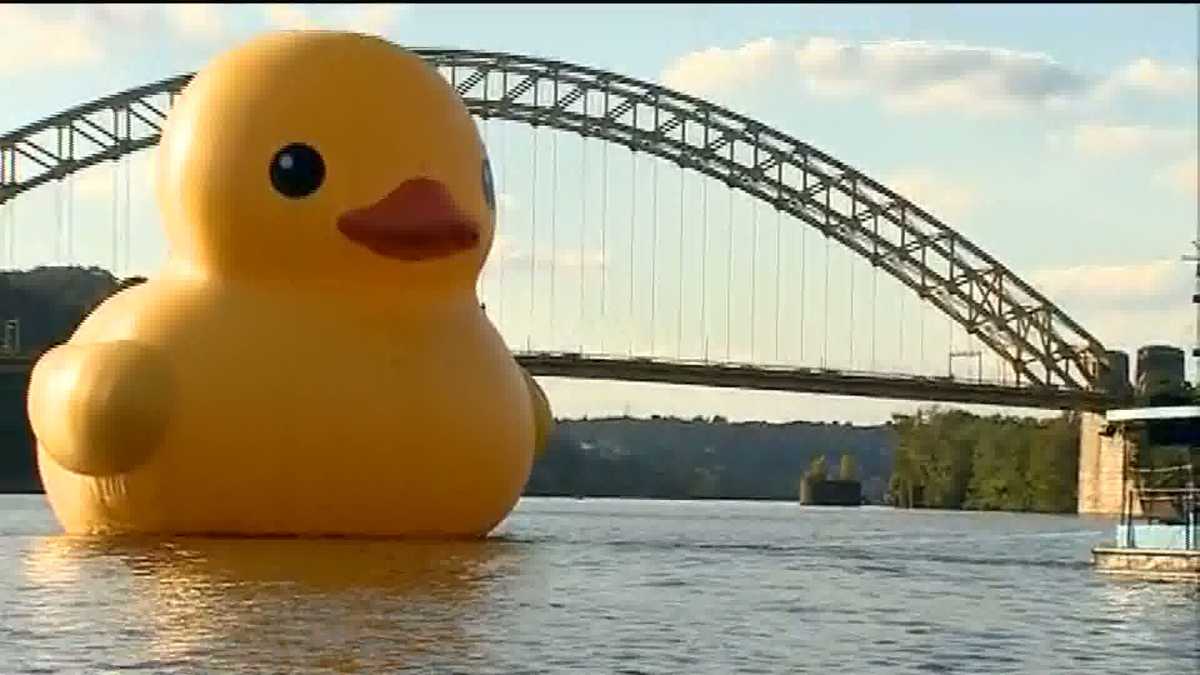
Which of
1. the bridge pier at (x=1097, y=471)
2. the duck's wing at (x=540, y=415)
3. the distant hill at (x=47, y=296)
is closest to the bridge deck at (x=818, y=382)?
the bridge pier at (x=1097, y=471)

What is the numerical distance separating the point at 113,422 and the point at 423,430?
3328mm

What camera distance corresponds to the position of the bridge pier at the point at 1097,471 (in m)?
89.2

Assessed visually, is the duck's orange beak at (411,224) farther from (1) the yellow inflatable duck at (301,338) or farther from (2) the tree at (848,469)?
(2) the tree at (848,469)

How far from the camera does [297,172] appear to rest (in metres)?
26.8

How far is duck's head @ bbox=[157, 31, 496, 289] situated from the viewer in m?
26.8

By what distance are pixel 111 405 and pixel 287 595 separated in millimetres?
5892

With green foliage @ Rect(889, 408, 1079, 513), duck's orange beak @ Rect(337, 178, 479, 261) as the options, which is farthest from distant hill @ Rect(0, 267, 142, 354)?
duck's orange beak @ Rect(337, 178, 479, 261)

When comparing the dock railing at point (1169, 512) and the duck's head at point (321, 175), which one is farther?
the dock railing at point (1169, 512)

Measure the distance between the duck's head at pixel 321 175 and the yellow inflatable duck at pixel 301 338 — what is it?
0.08ft

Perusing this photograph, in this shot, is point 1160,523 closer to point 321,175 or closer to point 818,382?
point 321,175

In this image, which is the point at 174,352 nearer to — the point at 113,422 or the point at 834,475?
the point at 113,422

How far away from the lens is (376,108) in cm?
2714

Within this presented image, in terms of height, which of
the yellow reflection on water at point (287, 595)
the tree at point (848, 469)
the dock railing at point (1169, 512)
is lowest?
the tree at point (848, 469)

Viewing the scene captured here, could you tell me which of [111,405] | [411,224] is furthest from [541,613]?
[411,224]
